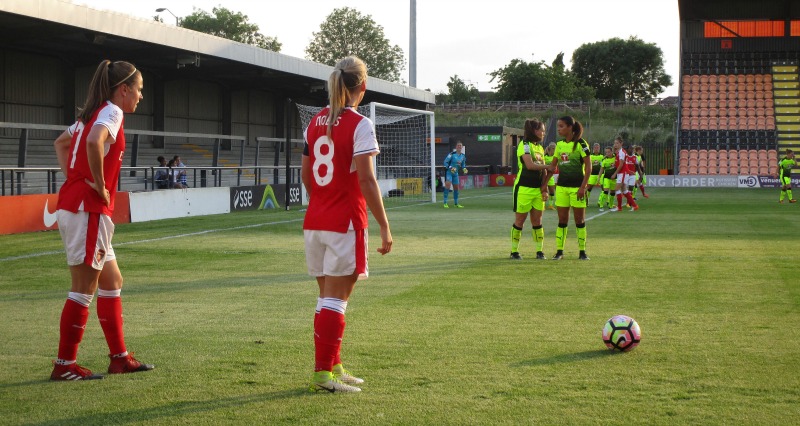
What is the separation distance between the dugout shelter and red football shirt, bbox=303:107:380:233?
4909 centimetres

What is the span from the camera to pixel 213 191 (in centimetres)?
2444

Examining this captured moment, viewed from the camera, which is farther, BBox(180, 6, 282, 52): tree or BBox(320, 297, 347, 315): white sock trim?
BBox(180, 6, 282, 52): tree

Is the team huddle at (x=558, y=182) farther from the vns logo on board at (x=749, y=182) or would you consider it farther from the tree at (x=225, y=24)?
the tree at (x=225, y=24)

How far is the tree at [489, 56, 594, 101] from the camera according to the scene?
93.9 metres

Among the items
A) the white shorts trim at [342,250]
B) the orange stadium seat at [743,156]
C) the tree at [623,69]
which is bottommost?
the white shorts trim at [342,250]

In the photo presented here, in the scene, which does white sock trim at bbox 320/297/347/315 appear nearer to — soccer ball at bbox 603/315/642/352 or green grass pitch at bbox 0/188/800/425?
green grass pitch at bbox 0/188/800/425

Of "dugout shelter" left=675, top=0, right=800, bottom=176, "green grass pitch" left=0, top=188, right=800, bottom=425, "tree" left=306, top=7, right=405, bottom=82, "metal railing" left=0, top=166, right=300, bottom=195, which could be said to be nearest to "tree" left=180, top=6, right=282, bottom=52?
"tree" left=306, top=7, right=405, bottom=82

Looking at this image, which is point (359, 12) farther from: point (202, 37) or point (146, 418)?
point (146, 418)

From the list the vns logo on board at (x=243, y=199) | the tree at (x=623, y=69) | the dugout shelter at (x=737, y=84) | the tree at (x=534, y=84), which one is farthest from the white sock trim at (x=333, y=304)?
the tree at (x=623, y=69)

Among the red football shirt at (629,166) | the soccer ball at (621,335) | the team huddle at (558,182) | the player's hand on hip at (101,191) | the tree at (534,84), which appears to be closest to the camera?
the player's hand on hip at (101,191)

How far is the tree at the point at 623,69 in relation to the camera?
351ft

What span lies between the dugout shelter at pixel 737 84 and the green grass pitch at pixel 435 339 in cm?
4038

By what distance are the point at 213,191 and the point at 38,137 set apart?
982cm

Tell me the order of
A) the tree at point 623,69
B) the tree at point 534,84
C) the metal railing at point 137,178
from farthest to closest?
1. the tree at point 623,69
2. the tree at point 534,84
3. the metal railing at point 137,178
